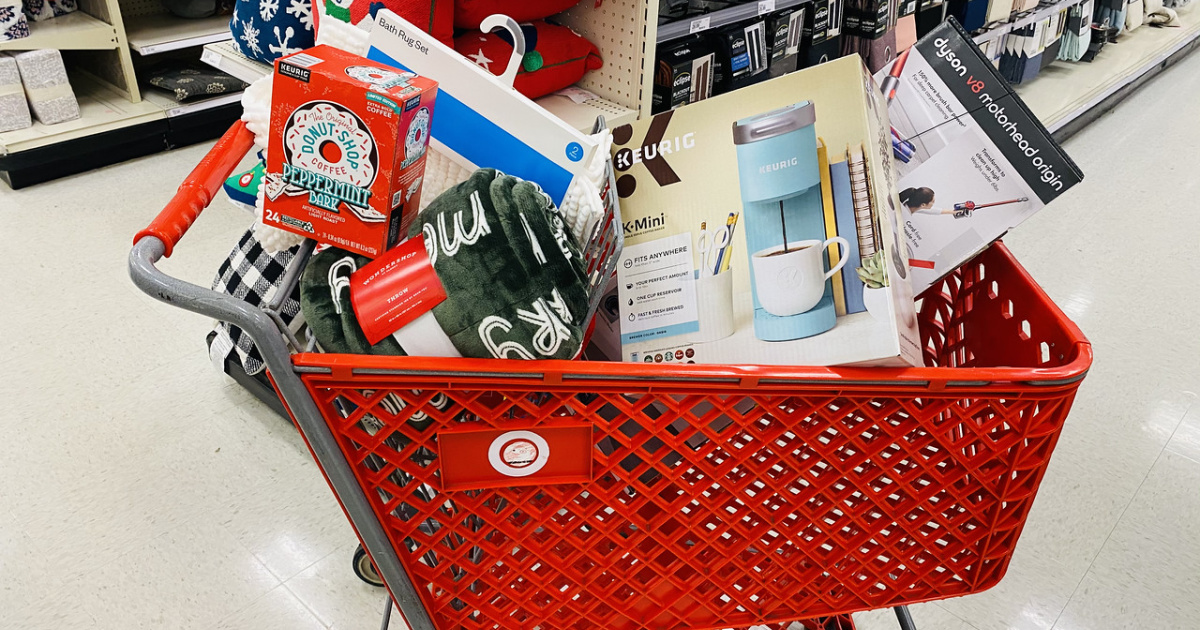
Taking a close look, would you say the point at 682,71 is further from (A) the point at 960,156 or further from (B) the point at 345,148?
(B) the point at 345,148

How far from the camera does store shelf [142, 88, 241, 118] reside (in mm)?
3051

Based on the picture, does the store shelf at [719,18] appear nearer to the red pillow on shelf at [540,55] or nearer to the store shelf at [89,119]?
the red pillow on shelf at [540,55]

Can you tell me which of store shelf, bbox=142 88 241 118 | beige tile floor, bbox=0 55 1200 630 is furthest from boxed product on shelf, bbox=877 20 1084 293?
store shelf, bbox=142 88 241 118

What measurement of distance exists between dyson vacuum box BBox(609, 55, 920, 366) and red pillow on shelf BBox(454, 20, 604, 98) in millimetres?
811

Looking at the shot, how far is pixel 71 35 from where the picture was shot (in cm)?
Answer: 290

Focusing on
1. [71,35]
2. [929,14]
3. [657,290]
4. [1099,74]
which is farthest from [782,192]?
[1099,74]

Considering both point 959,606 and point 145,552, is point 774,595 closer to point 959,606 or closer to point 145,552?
point 959,606

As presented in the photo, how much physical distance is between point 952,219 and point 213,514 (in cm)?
142

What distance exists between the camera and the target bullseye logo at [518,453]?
844 mm

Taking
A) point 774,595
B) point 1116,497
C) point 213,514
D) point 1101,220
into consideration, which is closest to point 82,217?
point 213,514

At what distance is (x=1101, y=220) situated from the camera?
9.39 feet

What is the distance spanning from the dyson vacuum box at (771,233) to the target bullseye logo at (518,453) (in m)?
0.22

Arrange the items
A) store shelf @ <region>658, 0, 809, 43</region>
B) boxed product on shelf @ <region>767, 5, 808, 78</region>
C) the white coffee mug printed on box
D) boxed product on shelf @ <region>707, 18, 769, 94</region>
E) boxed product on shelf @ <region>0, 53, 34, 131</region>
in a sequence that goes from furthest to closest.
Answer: boxed product on shelf @ <region>0, 53, 34, 131</region>, boxed product on shelf @ <region>767, 5, 808, 78</region>, boxed product on shelf @ <region>707, 18, 769, 94</region>, store shelf @ <region>658, 0, 809, 43</region>, the white coffee mug printed on box

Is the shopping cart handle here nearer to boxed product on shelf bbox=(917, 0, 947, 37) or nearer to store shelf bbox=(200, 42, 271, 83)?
store shelf bbox=(200, 42, 271, 83)
